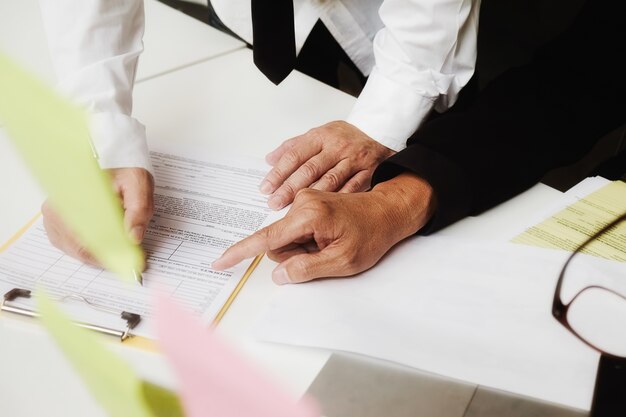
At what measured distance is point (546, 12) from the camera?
1.03 m

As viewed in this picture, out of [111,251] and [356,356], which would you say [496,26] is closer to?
[356,356]

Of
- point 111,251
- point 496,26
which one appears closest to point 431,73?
point 496,26

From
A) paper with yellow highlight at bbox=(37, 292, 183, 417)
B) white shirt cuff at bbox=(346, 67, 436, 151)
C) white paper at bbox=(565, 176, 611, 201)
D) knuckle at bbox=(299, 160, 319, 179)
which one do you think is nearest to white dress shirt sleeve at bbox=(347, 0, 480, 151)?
white shirt cuff at bbox=(346, 67, 436, 151)

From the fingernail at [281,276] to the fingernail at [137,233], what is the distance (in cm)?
14

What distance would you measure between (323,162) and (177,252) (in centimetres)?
23

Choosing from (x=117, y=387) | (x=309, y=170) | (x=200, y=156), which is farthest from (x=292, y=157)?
(x=117, y=387)

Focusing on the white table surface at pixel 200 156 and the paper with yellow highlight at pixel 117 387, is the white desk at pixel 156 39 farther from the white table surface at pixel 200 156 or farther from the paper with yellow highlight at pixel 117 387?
the paper with yellow highlight at pixel 117 387

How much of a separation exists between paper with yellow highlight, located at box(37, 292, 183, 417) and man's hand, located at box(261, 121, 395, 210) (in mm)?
356

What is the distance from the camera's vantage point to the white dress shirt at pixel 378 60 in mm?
689

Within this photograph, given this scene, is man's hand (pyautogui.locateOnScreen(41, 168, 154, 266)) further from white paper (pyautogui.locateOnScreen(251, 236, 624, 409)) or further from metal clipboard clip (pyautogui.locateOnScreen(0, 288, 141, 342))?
white paper (pyautogui.locateOnScreen(251, 236, 624, 409))

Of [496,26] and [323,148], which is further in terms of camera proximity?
[496,26]

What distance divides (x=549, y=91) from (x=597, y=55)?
0.27 ft

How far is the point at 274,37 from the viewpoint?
2.62 feet

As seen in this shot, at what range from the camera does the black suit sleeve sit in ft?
2.05
